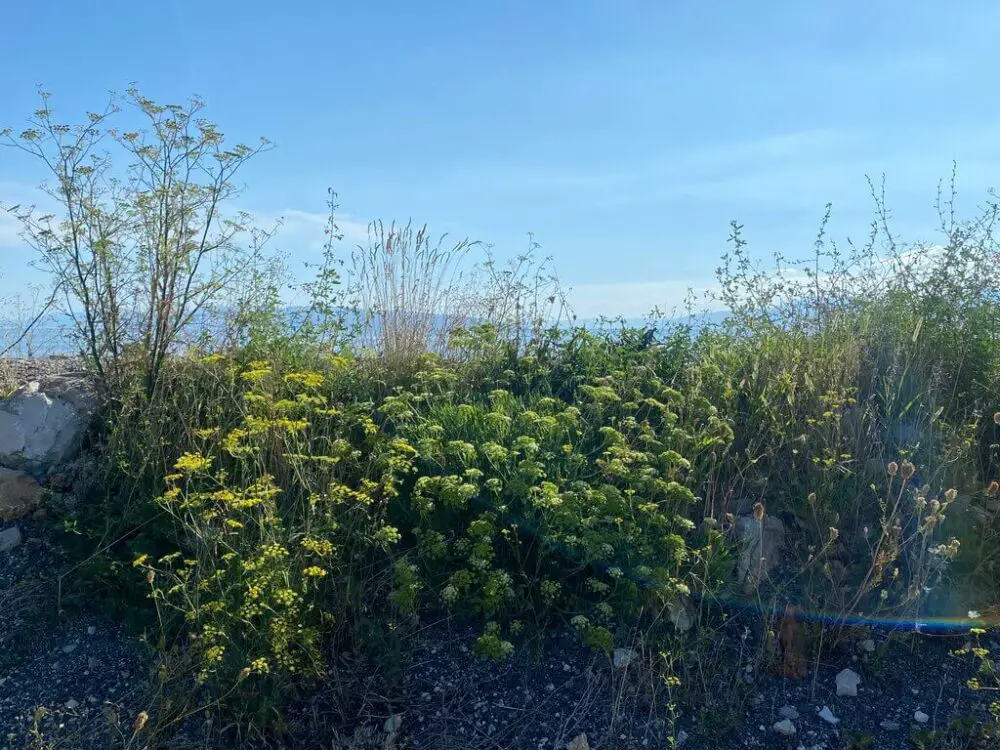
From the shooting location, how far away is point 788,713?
348 centimetres

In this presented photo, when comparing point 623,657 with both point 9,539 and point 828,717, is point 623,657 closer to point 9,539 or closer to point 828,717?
point 828,717

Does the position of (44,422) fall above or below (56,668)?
above

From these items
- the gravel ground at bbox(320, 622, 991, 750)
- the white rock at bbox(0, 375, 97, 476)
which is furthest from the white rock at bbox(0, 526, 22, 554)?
the gravel ground at bbox(320, 622, 991, 750)

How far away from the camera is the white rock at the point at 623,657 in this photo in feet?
11.5

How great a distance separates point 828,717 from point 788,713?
0.53ft

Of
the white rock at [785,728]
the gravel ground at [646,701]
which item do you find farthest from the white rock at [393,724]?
the white rock at [785,728]

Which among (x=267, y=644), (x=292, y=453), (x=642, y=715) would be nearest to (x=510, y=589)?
(x=642, y=715)

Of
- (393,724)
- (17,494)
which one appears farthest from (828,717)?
(17,494)

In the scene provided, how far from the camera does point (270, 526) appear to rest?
12.5 feet

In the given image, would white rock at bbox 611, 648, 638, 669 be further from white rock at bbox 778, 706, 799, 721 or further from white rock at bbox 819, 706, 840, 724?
white rock at bbox 819, 706, 840, 724

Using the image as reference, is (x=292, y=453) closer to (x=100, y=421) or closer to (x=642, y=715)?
(x=100, y=421)

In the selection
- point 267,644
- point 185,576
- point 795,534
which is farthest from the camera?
point 795,534

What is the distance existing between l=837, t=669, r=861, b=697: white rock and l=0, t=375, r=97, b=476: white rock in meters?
4.26

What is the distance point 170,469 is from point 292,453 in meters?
0.82
